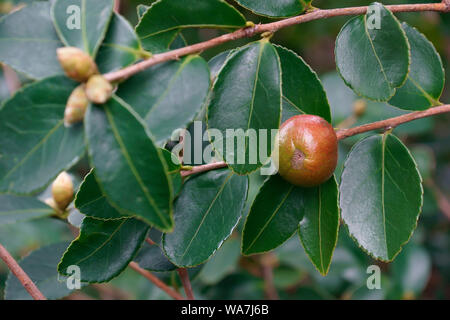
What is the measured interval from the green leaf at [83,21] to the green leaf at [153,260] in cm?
51

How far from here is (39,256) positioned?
1146 mm

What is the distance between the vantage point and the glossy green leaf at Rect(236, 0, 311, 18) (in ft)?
2.62

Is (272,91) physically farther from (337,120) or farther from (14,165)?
(337,120)

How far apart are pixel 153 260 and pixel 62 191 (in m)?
0.24

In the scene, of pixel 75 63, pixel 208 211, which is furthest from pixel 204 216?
pixel 75 63

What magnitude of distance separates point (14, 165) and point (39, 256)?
24.8 inches

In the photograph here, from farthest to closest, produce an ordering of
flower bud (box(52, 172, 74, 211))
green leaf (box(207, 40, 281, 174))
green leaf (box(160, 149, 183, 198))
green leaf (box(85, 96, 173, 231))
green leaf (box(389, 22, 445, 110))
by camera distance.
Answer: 1. flower bud (box(52, 172, 74, 211))
2. green leaf (box(389, 22, 445, 110))
3. green leaf (box(160, 149, 183, 198))
4. green leaf (box(207, 40, 281, 174))
5. green leaf (box(85, 96, 173, 231))

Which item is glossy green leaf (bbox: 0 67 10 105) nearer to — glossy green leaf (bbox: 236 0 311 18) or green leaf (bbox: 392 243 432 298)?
glossy green leaf (bbox: 236 0 311 18)

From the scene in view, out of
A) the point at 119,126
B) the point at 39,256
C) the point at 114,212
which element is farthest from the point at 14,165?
the point at 39,256

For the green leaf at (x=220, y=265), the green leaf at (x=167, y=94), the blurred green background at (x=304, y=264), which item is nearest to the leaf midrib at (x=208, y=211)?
the green leaf at (x=167, y=94)

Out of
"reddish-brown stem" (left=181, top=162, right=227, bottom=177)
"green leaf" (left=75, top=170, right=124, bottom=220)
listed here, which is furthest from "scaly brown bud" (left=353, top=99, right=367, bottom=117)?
"green leaf" (left=75, top=170, right=124, bottom=220)

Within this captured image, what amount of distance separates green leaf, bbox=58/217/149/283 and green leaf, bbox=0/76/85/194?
0.28m

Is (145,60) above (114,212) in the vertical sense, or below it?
above

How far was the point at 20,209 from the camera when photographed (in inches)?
42.2
